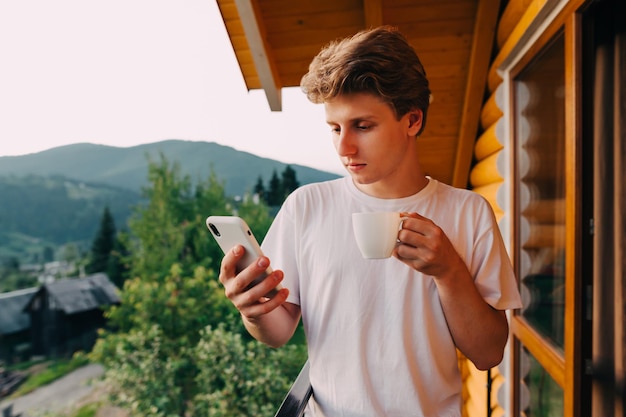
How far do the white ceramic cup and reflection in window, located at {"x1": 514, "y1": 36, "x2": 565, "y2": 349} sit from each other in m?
1.06

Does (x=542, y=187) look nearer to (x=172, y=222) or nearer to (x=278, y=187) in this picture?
(x=278, y=187)

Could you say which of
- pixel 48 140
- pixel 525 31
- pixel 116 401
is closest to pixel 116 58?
pixel 48 140

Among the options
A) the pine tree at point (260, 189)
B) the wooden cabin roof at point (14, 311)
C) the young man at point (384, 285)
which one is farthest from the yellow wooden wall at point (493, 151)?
the wooden cabin roof at point (14, 311)

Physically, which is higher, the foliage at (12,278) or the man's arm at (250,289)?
the man's arm at (250,289)

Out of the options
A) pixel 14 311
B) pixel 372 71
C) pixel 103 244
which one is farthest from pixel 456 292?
pixel 103 244

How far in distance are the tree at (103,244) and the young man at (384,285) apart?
9627 mm

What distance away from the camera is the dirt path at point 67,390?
8945 mm

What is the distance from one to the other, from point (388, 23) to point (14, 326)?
29.4 ft

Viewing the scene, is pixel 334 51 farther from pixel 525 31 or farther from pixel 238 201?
pixel 238 201

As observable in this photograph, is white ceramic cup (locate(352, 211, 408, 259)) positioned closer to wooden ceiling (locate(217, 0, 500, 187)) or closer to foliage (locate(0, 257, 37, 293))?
wooden ceiling (locate(217, 0, 500, 187))

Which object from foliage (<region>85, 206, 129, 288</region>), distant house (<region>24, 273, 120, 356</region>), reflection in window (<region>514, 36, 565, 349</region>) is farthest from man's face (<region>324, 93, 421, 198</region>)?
foliage (<region>85, 206, 129, 288</region>)

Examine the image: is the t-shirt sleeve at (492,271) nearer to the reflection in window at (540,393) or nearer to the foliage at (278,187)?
the reflection in window at (540,393)

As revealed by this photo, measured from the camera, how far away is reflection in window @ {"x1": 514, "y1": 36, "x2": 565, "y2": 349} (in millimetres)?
1619

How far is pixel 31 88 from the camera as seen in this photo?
1123 centimetres
